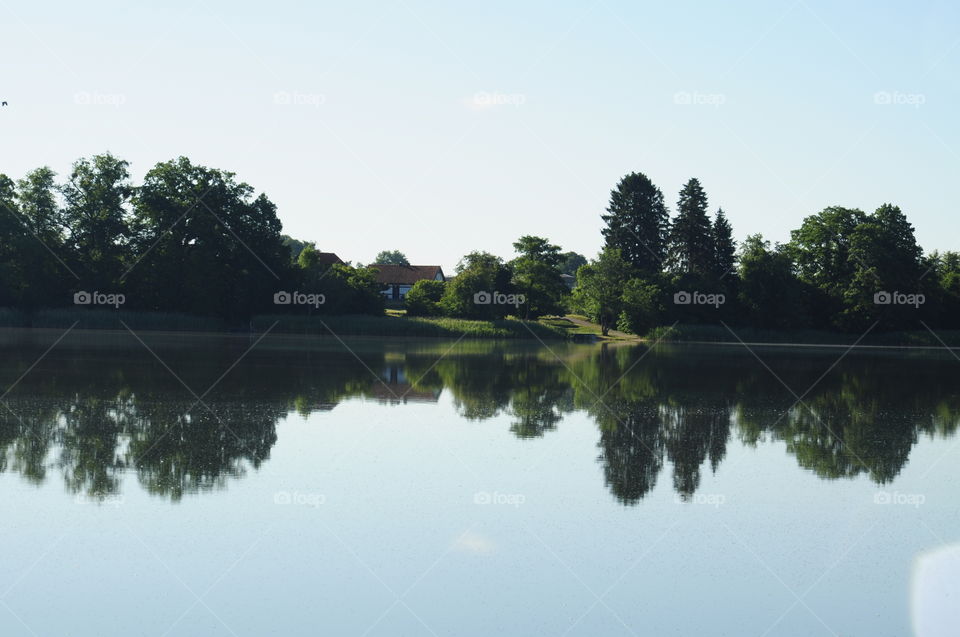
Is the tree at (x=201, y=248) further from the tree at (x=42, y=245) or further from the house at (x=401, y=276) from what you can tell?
the house at (x=401, y=276)

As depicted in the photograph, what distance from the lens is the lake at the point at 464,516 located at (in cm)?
777

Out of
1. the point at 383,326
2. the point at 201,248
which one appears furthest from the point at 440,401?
the point at 201,248

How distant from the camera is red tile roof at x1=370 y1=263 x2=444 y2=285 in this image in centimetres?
12025

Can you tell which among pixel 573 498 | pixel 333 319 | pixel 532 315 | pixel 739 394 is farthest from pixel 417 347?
pixel 573 498

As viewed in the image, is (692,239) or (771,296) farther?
(692,239)

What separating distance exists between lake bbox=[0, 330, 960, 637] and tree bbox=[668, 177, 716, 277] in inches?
2626

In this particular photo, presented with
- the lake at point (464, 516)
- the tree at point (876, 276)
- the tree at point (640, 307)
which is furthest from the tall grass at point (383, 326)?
the lake at point (464, 516)

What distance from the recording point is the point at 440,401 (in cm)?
2267

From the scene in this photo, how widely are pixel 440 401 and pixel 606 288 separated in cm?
Answer: 5777

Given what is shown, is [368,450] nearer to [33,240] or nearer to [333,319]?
[333,319]

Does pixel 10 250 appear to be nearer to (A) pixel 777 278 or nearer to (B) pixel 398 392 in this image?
(B) pixel 398 392

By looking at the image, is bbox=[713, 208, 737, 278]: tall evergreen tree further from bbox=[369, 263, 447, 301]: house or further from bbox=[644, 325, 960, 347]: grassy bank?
bbox=[369, 263, 447, 301]: house

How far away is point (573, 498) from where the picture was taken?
12.0 meters

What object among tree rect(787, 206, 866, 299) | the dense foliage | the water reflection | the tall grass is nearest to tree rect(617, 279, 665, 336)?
the tall grass
